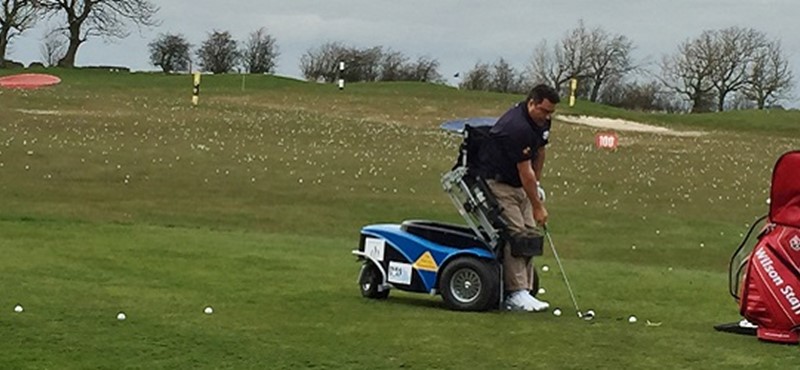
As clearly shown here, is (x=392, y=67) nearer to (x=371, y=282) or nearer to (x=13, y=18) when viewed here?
(x=13, y=18)

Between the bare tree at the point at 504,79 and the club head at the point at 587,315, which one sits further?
the bare tree at the point at 504,79

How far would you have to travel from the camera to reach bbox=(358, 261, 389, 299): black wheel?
910 centimetres

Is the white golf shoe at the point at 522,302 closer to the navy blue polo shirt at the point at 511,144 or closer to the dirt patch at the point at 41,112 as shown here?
the navy blue polo shirt at the point at 511,144

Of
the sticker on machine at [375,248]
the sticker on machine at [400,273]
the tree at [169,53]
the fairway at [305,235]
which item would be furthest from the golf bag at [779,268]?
the tree at [169,53]

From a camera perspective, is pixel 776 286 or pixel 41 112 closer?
pixel 776 286

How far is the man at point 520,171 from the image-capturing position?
8.28m

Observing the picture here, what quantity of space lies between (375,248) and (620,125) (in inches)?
1343

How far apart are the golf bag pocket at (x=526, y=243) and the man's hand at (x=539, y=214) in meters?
0.18

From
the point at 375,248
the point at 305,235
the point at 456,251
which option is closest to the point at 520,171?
the point at 456,251

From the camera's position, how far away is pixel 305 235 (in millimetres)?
16469

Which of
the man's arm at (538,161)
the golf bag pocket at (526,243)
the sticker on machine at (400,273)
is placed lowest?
the sticker on machine at (400,273)

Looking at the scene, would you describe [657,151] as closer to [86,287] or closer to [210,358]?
[86,287]

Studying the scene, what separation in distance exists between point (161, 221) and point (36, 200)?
244cm

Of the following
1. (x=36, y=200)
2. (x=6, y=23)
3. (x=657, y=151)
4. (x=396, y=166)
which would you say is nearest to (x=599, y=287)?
(x=36, y=200)
